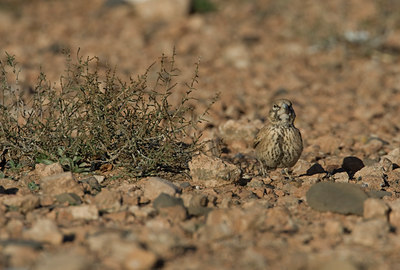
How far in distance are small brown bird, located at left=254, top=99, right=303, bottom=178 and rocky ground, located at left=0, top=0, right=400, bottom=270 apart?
0.60ft

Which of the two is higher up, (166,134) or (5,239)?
(166,134)

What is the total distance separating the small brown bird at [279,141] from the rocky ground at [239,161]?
18 centimetres

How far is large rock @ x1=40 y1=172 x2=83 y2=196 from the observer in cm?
490

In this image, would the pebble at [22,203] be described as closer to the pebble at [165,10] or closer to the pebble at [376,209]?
the pebble at [376,209]

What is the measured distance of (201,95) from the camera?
1031 centimetres

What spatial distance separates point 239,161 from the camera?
22.6 feet

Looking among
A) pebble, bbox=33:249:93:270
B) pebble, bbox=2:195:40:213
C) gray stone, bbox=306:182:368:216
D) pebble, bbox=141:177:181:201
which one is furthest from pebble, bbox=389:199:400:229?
pebble, bbox=2:195:40:213

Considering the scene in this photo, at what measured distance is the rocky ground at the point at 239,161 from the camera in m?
3.76

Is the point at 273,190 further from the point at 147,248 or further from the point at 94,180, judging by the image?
the point at 147,248

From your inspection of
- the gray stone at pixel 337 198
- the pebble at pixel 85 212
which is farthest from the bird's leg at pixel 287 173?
the pebble at pixel 85 212

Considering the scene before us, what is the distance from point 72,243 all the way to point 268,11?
39.8 ft

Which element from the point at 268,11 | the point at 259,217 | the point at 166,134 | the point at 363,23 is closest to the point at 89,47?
the point at 268,11

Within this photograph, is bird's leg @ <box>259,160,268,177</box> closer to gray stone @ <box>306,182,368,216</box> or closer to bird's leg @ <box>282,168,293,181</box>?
bird's leg @ <box>282,168,293,181</box>

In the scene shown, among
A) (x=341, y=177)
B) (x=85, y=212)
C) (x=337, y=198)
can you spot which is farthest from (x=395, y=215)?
(x=85, y=212)
